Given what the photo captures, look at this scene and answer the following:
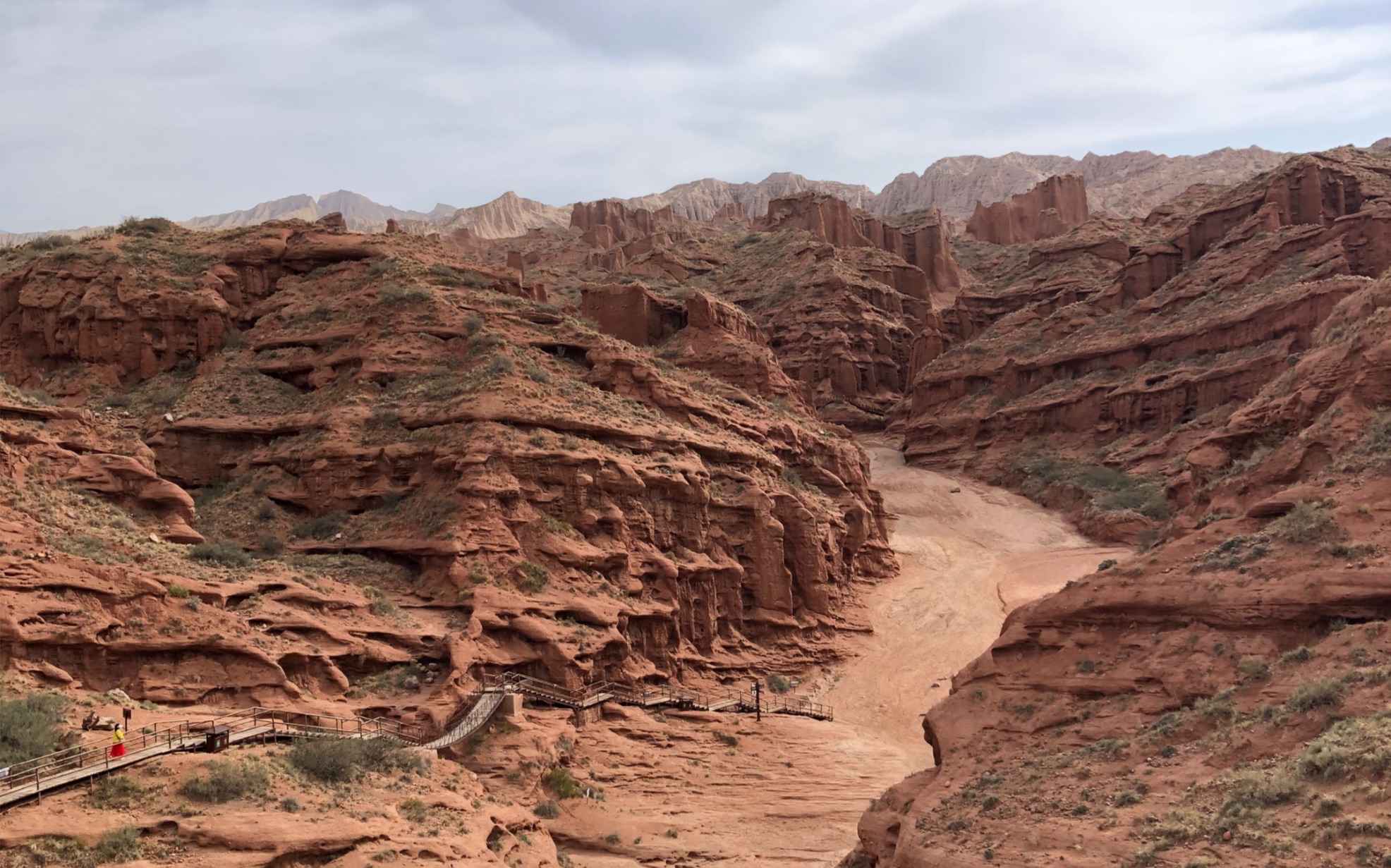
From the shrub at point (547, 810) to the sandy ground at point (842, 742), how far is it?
469 mm

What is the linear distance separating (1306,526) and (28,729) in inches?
782

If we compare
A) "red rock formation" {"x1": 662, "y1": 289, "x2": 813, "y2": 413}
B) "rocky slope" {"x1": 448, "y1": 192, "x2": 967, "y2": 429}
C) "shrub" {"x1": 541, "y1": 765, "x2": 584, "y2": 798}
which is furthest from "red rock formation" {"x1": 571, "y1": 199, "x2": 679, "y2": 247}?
"shrub" {"x1": 541, "y1": 765, "x2": 584, "y2": 798}

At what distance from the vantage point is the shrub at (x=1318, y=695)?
16.6 m

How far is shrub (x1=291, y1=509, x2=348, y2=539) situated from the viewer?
121 feet

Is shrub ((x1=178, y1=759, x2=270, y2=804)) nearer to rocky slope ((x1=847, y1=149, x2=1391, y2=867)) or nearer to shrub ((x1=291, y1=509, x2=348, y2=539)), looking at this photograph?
rocky slope ((x1=847, y1=149, x2=1391, y2=867))

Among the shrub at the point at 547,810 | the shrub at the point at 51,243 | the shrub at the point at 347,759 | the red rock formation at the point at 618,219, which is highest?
the red rock formation at the point at 618,219

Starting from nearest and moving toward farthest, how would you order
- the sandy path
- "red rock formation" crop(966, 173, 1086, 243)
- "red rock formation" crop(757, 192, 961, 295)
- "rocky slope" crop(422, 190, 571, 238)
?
the sandy path
"red rock formation" crop(757, 192, 961, 295)
"red rock formation" crop(966, 173, 1086, 243)
"rocky slope" crop(422, 190, 571, 238)

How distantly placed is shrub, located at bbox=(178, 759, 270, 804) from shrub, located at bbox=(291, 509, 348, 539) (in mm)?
16460

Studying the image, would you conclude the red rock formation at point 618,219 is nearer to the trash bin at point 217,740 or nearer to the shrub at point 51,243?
the shrub at point 51,243

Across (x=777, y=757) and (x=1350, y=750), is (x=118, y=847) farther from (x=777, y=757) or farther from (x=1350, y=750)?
(x=777, y=757)

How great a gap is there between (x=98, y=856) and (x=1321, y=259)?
219 feet

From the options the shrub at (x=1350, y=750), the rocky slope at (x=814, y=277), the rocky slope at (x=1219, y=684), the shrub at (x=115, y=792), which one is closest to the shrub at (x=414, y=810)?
the shrub at (x=115, y=792)

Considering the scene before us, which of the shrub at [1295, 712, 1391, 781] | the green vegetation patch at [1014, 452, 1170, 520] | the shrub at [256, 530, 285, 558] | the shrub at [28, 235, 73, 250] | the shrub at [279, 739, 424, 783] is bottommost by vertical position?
the green vegetation patch at [1014, 452, 1170, 520]

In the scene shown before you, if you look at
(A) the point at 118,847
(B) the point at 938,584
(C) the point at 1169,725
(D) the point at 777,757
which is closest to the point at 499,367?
(D) the point at 777,757
